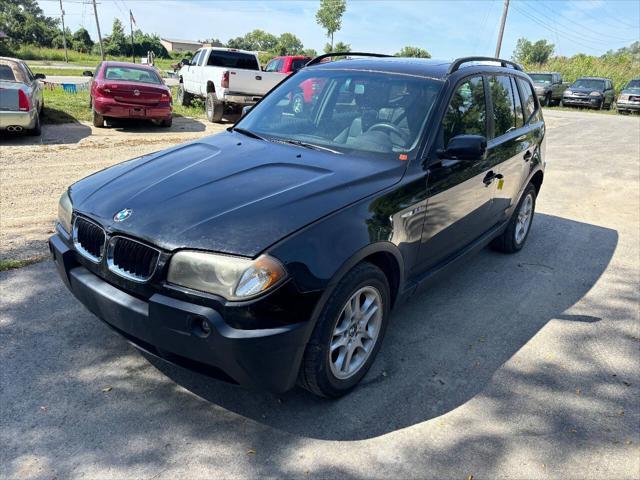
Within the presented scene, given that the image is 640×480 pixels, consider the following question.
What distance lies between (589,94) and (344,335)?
29145 millimetres

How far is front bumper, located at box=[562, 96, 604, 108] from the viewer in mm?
27062

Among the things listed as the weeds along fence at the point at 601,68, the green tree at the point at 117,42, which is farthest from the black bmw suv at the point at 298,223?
the green tree at the point at 117,42

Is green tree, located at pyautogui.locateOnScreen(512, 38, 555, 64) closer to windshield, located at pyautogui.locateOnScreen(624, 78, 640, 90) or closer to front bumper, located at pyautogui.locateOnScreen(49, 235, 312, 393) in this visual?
windshield, located at pyautogui.locateOnScreen(624, 78, 640, 90)

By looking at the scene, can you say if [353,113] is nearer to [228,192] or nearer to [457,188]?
[457,188]

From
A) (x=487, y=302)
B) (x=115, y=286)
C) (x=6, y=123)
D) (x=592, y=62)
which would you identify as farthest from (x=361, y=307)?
(x=592, y=62)

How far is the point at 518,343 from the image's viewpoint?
3.75m

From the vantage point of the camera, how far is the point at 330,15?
62.8 m

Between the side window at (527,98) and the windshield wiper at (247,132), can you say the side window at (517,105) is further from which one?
the windshield wiper at (247,132)

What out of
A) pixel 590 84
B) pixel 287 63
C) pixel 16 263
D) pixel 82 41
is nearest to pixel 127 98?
pixel 287 63

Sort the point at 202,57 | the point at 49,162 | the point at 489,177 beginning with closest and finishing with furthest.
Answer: the point at 489,177 < the point at 49,162 < the point at 202,57

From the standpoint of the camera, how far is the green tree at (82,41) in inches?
2987

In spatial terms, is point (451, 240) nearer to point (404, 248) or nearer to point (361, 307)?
point (404, 248)

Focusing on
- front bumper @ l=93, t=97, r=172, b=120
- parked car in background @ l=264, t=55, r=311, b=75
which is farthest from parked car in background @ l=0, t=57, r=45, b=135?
parked car in background @ l=264, t=55, r=311, b=75

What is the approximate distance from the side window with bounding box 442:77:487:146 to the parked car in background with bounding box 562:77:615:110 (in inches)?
1061
